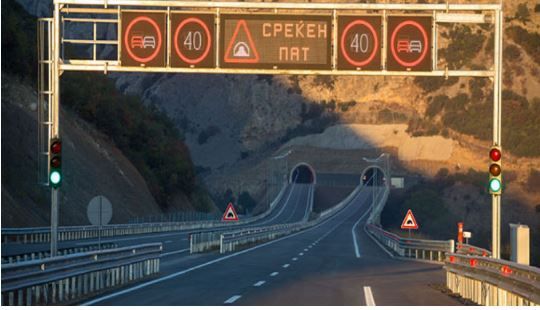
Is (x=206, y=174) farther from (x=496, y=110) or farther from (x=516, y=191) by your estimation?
(x=496, y=110)

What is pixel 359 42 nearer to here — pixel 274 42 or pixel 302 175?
pixel 274 42

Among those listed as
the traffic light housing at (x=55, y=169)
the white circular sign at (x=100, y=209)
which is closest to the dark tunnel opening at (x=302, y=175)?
the white circular sign at (x=100, y=209)

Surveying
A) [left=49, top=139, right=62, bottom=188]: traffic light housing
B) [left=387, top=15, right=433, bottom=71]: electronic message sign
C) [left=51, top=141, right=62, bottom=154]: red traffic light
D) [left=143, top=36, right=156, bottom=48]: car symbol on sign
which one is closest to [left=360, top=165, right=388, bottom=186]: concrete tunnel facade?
[left=387, top=15, right=433, bottom=71]: electronic message sign

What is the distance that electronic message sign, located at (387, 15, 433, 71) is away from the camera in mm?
29828

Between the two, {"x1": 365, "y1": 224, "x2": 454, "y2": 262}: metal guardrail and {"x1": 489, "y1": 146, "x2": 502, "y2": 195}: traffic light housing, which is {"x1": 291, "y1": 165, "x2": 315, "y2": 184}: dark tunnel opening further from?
{"x1": 489, "y1": 146, "x2": 502, "y2": 195}: traffic light housing

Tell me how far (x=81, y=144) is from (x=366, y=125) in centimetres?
9826

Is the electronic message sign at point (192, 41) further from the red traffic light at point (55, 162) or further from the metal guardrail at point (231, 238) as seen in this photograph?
the metal guardrail at point (231, 238)

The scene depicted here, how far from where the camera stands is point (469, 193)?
144 meters

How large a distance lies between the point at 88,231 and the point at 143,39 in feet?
116

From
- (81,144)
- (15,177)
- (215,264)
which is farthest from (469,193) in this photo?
(215,264)

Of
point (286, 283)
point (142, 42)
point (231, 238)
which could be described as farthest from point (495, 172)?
point (231, 238)

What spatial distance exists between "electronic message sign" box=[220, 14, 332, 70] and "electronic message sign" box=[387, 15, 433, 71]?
5.57 feet

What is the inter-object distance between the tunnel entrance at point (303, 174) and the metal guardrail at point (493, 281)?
475 feet

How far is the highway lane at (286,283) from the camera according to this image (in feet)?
77.5
